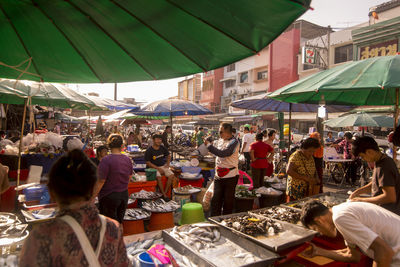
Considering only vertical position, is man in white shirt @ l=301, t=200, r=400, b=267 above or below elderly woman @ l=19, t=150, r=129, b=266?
below

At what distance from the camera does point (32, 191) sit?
3.96 m

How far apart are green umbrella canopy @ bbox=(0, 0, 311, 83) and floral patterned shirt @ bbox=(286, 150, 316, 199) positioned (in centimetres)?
315

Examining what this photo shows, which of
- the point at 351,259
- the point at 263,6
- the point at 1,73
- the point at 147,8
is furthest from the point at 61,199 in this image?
the point at 351,259

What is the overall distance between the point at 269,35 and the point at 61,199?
64.8 inches

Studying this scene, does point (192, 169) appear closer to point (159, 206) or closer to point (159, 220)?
point (159, 206)

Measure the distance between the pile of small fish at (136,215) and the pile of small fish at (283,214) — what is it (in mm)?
1959

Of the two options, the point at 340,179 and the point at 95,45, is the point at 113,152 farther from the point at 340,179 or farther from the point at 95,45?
the point at 340,179

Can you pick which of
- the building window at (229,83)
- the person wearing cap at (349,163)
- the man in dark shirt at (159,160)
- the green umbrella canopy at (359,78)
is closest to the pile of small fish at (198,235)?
the green umbrella canopy at (359,78)

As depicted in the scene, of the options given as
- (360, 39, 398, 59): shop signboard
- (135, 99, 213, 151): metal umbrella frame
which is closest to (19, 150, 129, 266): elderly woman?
(135, 99, 213, 151): metal umbrella frame

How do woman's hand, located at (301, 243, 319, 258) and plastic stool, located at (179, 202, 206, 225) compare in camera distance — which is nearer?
woman's hand, located at (301, 243, 319, 258)

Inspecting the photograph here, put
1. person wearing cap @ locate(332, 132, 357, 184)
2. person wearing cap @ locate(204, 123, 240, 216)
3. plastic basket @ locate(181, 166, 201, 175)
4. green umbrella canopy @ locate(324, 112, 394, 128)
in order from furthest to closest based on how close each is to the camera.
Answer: green umbrella canopy @ locate(324, 112, 394, 128) → person wearing cap @ locate(332, 132, 357, 184) → plastic basket @ locate(181, 166, 201, 175) → person wearing cap @ locate(204, 123, 240, 216)

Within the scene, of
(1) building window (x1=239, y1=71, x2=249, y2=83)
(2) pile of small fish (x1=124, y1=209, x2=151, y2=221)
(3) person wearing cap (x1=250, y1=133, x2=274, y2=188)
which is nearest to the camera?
(2) pile of small fish (x1=124, y1=209, x2=151, y2=221)

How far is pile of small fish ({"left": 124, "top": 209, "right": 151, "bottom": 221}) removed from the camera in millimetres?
4513

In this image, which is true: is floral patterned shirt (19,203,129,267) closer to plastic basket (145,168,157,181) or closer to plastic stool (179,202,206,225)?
plastic stool (179,202,206,225)
